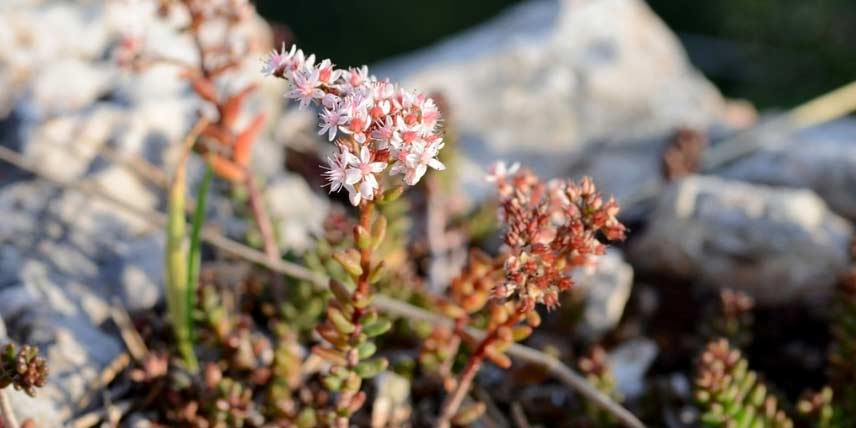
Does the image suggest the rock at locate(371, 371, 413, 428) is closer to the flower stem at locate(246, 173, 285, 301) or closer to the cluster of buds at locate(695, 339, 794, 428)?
the flower stem at locate(246, 173, 285, 301)

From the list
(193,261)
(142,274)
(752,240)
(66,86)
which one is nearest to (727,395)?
(752,240)

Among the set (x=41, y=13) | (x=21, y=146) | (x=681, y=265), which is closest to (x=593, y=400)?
(x=681, y=265)

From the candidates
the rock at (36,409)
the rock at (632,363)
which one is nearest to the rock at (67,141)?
the rock at (36,409)

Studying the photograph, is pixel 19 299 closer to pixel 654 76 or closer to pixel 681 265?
pixel 681 265

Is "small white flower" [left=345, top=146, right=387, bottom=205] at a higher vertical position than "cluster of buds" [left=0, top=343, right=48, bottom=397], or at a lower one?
lower

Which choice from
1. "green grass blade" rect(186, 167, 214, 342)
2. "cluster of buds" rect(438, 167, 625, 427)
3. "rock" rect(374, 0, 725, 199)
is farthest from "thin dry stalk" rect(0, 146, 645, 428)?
"rock" rect(374, 0, 725, 199)

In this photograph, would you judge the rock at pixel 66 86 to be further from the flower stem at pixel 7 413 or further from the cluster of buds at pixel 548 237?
the cluster of buds at pixel 548 237
